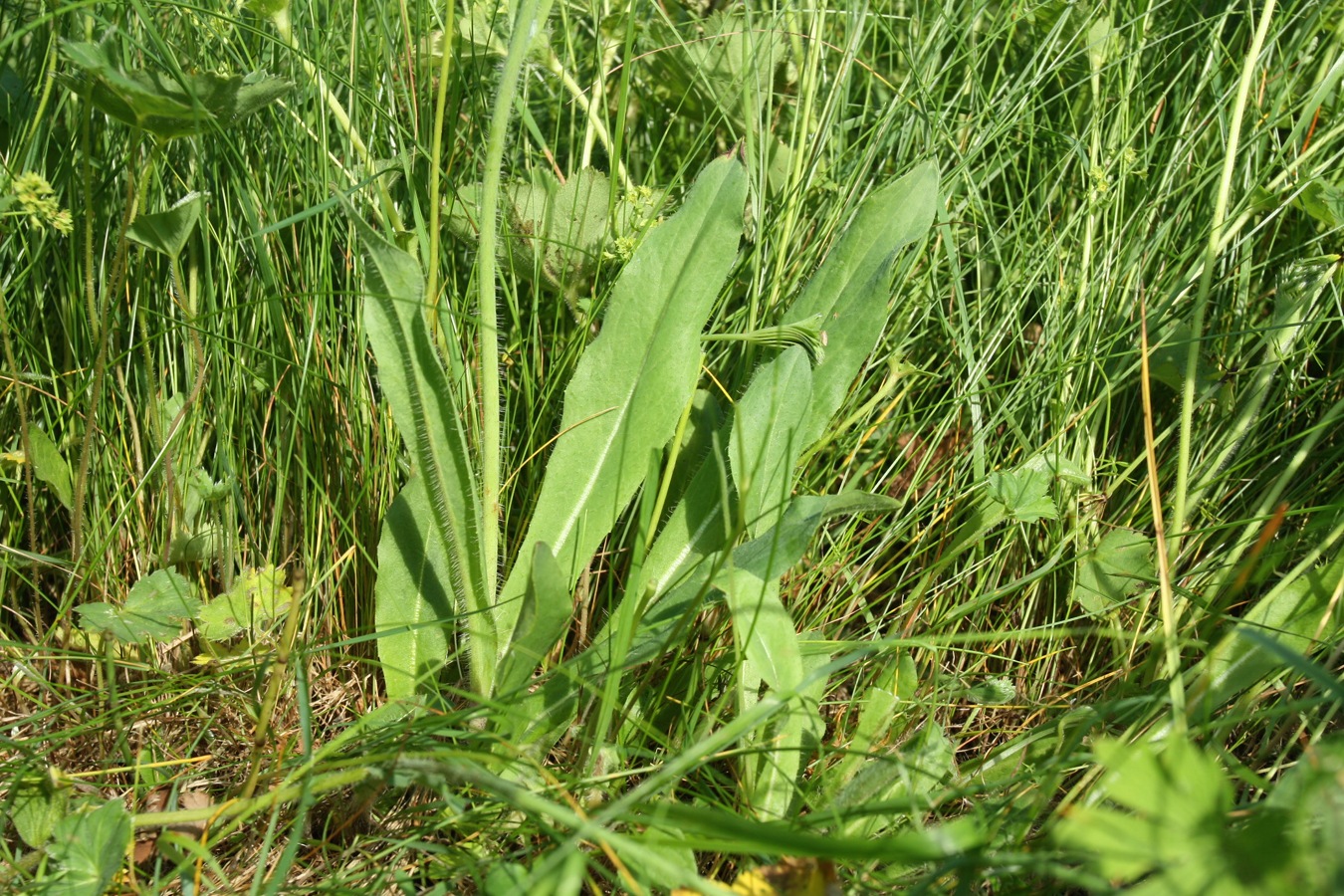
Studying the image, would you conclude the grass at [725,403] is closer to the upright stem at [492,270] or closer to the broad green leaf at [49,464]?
the broad green leaf at [49,464]

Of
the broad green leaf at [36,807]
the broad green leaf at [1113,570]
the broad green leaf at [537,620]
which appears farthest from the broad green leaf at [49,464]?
the broad green leaf at [1113,570]

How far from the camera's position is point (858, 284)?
4.49 feet

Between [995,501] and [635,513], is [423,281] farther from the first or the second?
[995,501]

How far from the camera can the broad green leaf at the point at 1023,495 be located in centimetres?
128

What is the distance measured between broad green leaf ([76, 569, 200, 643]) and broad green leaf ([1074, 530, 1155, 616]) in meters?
1.13

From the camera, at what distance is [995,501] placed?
1.34 m

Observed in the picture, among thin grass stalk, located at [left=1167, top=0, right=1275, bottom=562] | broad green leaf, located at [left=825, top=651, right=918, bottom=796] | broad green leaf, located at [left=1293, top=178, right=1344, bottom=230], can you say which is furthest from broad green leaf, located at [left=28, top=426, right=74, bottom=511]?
broad green leaf, located at [left=1293, top=178, right=1344, bottom=230]

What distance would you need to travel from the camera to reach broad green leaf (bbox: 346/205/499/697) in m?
1.10

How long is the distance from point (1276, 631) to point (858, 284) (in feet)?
2.13

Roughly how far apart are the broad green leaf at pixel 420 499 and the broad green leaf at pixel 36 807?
0.35m

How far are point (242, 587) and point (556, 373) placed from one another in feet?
1.66

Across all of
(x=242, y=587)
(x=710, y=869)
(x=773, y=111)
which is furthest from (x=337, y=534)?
(x=773, y=111)

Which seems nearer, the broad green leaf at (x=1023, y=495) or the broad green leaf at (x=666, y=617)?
the broad green leaf at (x=666, y=617)

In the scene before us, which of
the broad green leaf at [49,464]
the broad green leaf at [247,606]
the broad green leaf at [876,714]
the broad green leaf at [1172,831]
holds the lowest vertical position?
the broad green leaf at [876,714]
